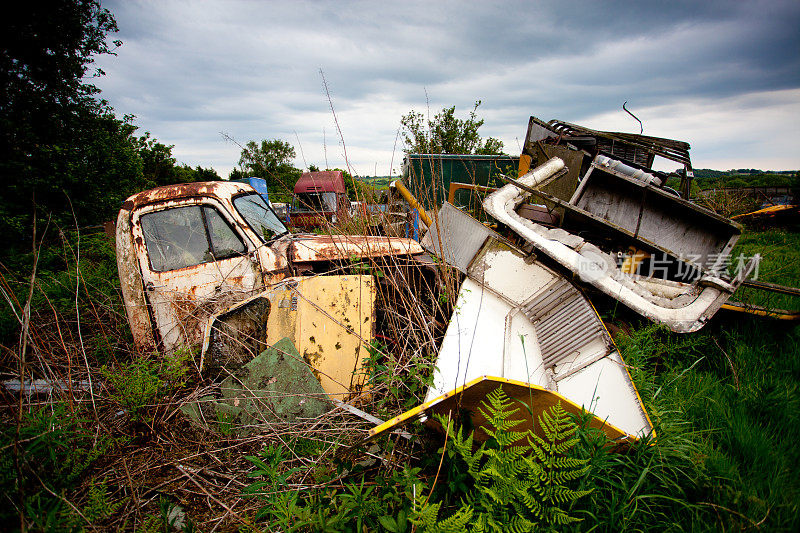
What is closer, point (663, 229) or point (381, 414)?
point (381, 414)

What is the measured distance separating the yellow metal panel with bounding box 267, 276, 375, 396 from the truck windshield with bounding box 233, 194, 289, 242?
826mm

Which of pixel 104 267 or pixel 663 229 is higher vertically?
pixel 663 229

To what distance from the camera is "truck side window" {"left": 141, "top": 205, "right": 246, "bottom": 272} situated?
256 cm

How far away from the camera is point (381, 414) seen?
6.32 feet

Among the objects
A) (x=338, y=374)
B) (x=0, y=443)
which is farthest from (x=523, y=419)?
(x=0, y=443)

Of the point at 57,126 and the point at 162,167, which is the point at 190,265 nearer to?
the point at 57,126

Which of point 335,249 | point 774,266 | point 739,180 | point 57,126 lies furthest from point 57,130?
point 739,180

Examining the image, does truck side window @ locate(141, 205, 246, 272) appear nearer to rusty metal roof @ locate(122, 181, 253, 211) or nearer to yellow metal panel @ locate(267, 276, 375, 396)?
rusty metal roof @ locate(122, 181, 253, 211)


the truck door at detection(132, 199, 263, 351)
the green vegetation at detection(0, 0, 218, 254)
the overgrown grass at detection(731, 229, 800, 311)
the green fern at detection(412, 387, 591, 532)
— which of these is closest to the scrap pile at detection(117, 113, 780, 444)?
the truck door at detection(132, 199, 263, 351)

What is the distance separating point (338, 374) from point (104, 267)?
13.4 feet

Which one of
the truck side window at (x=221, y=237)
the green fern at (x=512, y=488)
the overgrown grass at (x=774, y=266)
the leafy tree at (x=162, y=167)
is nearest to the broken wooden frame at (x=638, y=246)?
the overgrown grass at (x=774, y=266)

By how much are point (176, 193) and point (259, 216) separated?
0.67 meters

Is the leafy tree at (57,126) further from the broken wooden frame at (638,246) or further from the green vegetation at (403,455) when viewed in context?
the broken wooden frame at (638,246)

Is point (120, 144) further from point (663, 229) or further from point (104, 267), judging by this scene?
point (663, 229)
